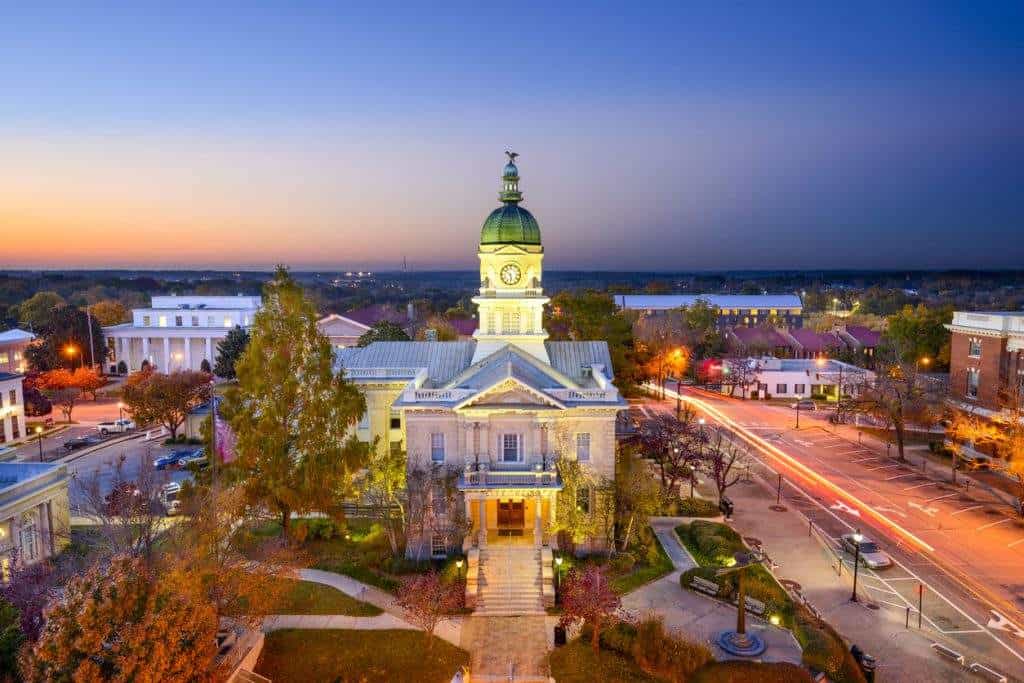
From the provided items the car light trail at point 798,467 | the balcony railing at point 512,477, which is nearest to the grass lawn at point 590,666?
the balcony railing at point 512,477

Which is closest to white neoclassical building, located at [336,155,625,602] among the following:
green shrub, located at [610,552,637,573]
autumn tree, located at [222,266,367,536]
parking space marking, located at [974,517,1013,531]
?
green shrub, located at [610,552,637,573]

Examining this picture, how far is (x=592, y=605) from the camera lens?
85.4 ft

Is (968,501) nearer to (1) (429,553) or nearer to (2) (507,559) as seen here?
(2) (507,559)

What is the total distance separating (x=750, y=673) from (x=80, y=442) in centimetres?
5401

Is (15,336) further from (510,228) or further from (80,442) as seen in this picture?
(510,228)

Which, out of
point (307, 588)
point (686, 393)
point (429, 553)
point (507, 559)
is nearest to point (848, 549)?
point (507, 559)

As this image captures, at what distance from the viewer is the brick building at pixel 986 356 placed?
2052 inches

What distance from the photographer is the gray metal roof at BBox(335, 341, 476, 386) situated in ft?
143

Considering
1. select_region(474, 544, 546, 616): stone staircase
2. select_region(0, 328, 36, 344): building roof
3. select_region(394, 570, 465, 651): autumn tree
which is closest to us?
select_region(394, 570, 465, 651): autumn tree

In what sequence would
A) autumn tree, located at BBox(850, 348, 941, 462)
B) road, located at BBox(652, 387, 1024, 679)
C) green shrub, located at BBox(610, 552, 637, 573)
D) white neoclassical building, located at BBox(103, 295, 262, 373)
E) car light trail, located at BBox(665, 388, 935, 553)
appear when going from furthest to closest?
white neoclassical building, located at BBox(103, 295, 262, 373)
autumn tree, located at BBox(850, 348, 941, 462)
car light trail, located at BBox(665, 388, 935, 553)
green shrub, located at BBox(610, 552, 637, 573)
road, located at BBox(652, 387, 1024, 679)

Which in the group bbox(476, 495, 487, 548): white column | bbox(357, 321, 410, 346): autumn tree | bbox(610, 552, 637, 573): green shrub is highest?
bbox(357, 321, 410, 346): autumn tree

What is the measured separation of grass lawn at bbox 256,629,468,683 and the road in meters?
20.1

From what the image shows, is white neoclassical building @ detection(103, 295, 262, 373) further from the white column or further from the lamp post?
the lamp post

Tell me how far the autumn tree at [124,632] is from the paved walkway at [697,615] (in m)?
18.0
